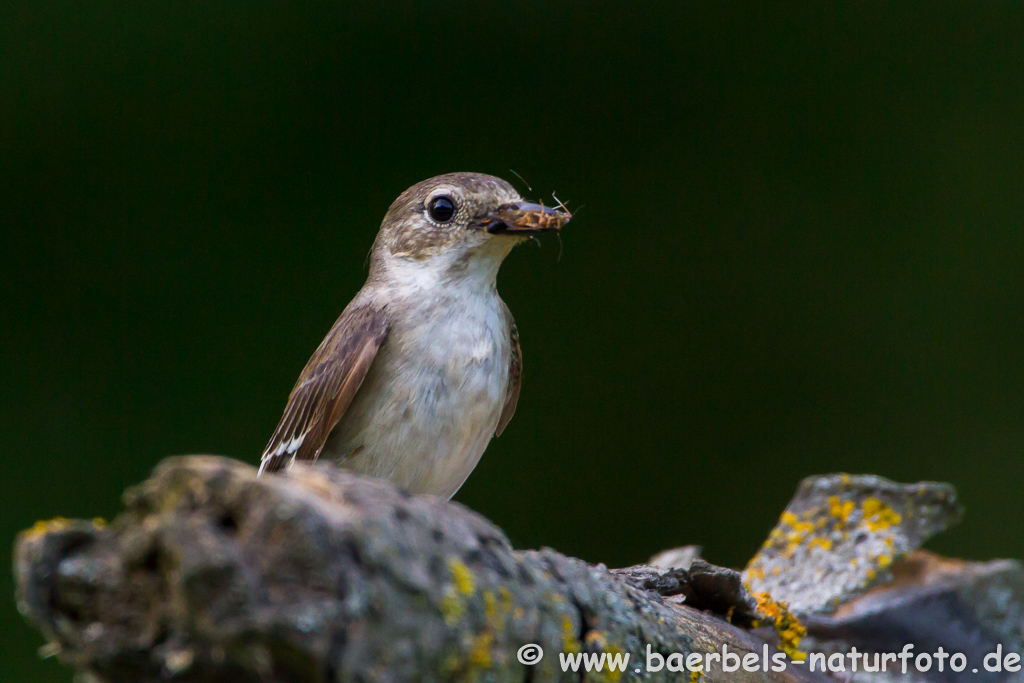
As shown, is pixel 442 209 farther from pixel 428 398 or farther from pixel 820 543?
pixel 820 543

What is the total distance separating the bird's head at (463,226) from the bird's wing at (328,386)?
8.8 inches

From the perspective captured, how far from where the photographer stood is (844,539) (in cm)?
246

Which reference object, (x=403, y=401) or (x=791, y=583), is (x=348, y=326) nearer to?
(x=403, y=401)

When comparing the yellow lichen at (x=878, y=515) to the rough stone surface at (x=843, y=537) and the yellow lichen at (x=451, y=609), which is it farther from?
the yellow lichen at (x=451, y=609)

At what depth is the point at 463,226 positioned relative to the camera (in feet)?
8.46

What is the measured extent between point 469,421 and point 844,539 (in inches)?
41.8

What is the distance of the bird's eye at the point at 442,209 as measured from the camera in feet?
8.52

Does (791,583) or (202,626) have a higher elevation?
(202,626)

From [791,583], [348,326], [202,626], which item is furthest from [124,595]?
[791,583]

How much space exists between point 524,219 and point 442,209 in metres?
0.28

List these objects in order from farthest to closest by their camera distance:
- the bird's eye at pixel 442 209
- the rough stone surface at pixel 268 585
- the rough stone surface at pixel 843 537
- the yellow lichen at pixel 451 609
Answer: the bird's eye at pixel 442 209, the rough stone surface at pixel 843 537, the yellow lichen at pixel 451 609, the rough stone surface at pixel 268 585

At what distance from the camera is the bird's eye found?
8.52 ft
